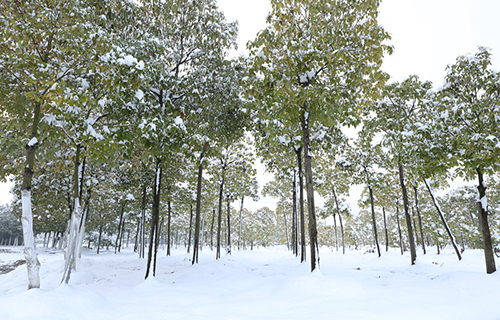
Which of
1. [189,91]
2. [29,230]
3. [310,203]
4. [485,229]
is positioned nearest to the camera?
[29,230]

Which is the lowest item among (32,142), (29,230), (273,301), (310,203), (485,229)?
(273,301)

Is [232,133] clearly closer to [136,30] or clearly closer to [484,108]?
[136,30]

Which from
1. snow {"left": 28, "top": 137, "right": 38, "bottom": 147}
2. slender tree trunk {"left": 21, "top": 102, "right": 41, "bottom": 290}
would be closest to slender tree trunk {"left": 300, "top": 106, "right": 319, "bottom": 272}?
slender tree trunk {"left": 21, "top": 102, "right": 41, "bottom": 290}

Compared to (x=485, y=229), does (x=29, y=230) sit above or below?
above

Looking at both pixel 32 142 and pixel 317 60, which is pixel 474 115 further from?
pixel 32 142

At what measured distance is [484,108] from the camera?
30.1ft

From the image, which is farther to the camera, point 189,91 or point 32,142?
point 189,91

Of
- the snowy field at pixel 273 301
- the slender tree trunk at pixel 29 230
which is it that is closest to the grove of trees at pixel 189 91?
the slender tree trunk at pixel 29 230

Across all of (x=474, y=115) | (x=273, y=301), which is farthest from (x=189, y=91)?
(x=474, y=115)

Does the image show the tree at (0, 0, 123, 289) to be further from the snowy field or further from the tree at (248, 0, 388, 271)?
the tree at (248, 0, 388, 271)

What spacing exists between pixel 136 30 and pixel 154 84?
7.10ft

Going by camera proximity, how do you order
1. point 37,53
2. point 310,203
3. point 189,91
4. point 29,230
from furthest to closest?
1. point 189,91
2. point 310,203
3. point 37,53
4. point 29,230

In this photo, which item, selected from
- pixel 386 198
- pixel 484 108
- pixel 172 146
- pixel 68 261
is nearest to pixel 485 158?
pixel 484 108

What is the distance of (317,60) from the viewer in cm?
786
